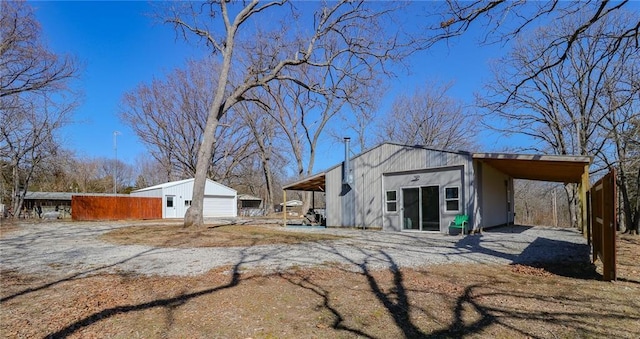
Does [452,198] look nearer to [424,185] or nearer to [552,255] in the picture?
[424,185]

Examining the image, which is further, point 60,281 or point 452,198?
point 452,198

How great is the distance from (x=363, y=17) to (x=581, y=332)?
12.7 metres

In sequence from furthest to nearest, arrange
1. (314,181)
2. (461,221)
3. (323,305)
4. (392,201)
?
(314,181)
(392,201)
(461,221)
(323,305)

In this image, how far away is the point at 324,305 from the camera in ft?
13.2

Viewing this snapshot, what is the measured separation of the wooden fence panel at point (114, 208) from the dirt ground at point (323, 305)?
22.0m

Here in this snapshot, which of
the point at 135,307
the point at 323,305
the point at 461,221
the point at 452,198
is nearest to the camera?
the point at 135,307

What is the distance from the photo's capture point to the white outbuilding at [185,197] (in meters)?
29.4

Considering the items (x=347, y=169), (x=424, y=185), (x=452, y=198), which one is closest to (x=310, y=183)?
(x=347, y=169)

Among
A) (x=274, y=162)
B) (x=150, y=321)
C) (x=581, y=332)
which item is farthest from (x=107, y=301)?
(x=274, y=162)

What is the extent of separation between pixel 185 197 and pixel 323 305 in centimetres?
2860

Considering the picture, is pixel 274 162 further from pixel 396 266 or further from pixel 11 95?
pixel 396 266

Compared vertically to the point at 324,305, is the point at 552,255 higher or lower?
lower

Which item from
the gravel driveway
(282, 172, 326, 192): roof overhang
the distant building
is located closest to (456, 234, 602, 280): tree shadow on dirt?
the gravel driveway

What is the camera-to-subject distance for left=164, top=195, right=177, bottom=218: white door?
29359 millimetres
